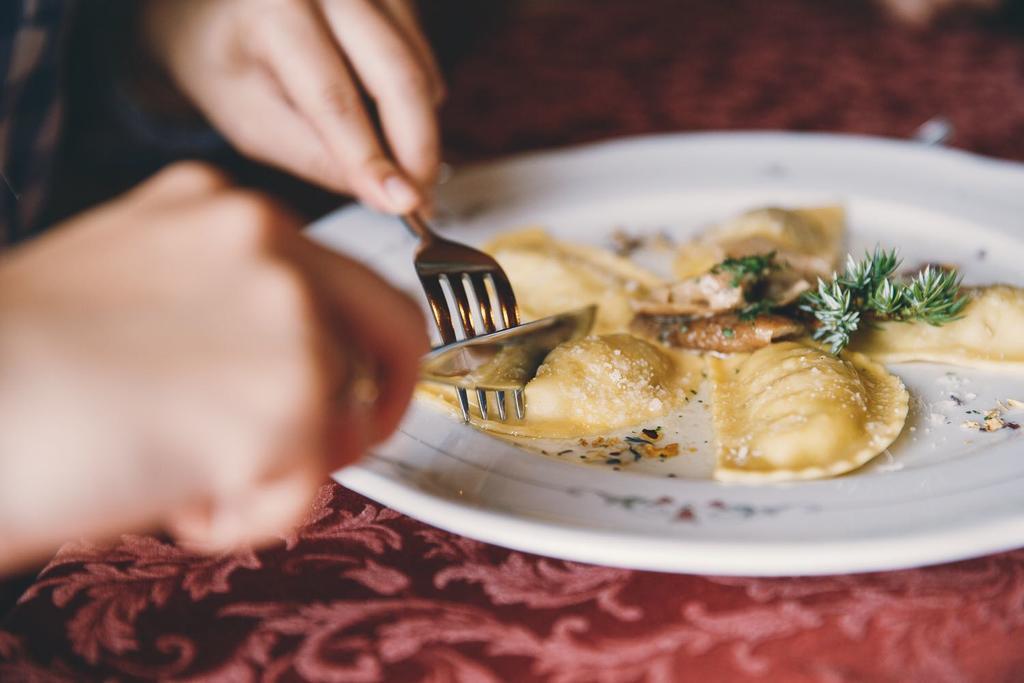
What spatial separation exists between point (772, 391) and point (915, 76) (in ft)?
7.50

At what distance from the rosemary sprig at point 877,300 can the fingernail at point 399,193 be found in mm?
1020

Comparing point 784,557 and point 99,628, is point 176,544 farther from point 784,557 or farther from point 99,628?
point 784,557

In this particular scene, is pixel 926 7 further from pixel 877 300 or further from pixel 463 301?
pixel 463 301

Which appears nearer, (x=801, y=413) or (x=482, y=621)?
(x=482, y=621)

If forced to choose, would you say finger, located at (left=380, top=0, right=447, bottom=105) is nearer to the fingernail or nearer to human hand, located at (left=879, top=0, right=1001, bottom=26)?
the fingernail

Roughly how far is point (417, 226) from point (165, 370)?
1526mm

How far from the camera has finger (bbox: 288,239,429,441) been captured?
2.96 feet

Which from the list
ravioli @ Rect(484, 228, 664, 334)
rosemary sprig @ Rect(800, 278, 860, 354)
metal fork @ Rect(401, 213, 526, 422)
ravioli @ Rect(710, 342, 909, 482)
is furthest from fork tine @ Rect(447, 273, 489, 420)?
rosemary sprig @ Rect(800, 278, 860, 354)

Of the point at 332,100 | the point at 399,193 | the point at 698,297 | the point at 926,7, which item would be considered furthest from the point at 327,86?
the point at 926,7

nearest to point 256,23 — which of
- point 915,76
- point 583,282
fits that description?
point 583,282

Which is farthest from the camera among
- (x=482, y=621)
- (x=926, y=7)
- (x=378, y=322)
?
(x=926, y=7)

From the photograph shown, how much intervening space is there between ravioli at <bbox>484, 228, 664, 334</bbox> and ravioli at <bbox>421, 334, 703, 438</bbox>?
0.33 meters

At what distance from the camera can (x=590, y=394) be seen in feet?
5.90

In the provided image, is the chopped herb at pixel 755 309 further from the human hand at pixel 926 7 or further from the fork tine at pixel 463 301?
the human hand at pixel 926 7
